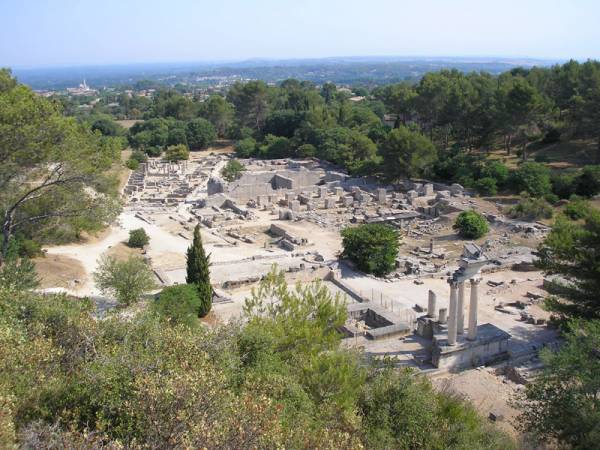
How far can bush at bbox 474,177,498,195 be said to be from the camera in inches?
1720

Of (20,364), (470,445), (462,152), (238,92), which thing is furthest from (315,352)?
(238,92)

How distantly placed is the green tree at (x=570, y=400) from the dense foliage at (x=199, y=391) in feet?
3.46

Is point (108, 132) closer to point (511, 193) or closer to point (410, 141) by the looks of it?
point (410, 141)

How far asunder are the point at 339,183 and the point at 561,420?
40.9 metres

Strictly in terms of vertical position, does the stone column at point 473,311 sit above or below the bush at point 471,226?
above

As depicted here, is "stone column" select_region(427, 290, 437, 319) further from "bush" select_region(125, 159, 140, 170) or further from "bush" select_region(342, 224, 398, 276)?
"bush" select_region(125, 159, 140, 170)

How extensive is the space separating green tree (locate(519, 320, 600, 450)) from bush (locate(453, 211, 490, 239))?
870 inches

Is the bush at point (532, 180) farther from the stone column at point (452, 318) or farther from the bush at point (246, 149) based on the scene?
the bush at point (246, 149)

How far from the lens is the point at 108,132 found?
269ft

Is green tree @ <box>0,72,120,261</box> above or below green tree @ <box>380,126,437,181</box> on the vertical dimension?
above

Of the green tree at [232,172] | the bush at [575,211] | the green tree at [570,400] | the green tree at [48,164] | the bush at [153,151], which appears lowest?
the bush at [153,151]

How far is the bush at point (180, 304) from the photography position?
17.6 metres

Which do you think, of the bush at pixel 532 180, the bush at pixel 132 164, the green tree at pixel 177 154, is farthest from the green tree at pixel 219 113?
the bush at pixel 532 180

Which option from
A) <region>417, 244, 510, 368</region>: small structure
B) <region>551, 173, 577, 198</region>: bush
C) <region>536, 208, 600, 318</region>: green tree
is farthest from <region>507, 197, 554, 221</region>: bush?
<region>417, 244, 510, 368</region>: small structure
